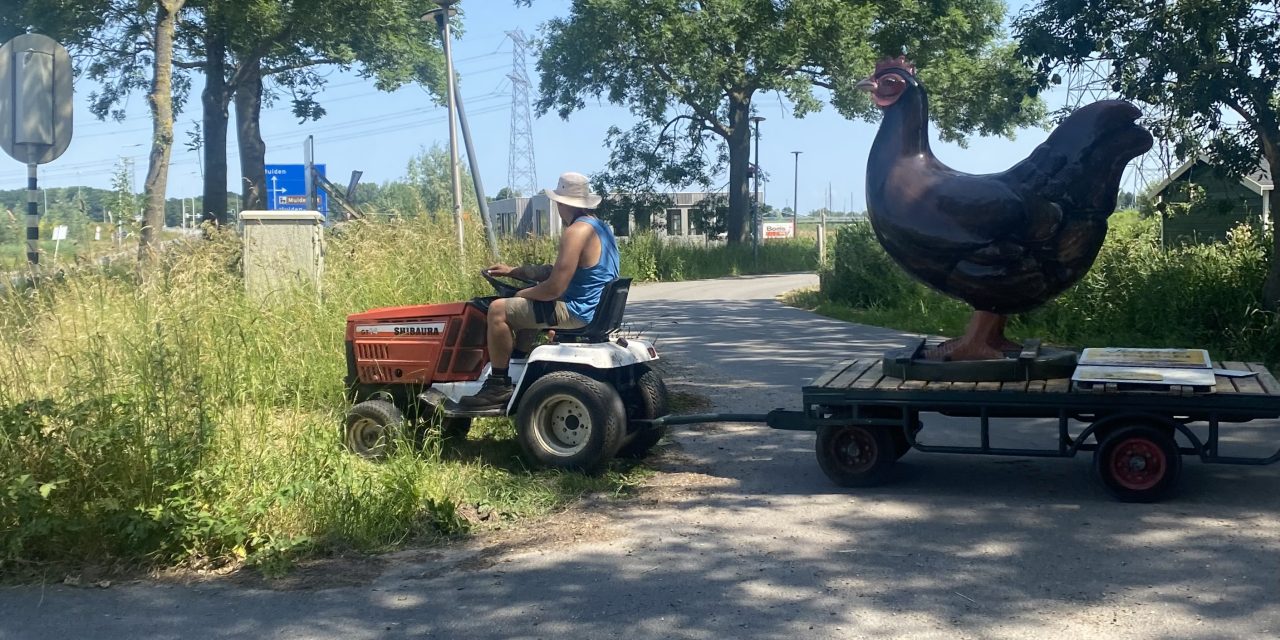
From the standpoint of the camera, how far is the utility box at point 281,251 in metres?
10.1

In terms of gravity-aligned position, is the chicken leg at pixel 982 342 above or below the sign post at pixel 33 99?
below

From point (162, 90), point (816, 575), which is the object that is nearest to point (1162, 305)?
point (816, 575)

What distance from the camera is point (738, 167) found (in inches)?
1592

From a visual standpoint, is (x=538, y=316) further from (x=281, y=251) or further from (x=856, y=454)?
(x=281, y=251)

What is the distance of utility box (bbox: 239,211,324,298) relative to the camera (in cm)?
1013

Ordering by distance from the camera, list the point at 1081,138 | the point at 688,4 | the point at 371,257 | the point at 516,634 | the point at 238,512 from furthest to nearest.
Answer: the point at 688,4 < the point at 371,257 < the point at 1081,138 < the point at 238,512 < the point at 516,634

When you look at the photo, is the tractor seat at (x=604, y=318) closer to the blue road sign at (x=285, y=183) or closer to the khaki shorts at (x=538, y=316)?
the khaki shorts at (x=538, y=316)

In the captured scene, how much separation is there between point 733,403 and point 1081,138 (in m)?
4.05

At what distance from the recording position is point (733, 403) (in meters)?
9.85

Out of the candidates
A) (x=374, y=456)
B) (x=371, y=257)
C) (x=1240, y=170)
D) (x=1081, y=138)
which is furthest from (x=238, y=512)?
(x=1240, y=170)

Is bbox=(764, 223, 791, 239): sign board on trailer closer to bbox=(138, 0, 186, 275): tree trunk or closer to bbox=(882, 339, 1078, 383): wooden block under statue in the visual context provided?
bbox=(138, 0, 186, 275): tree trunk

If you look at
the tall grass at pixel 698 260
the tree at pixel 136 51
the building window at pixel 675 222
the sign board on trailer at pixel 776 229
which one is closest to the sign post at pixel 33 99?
the tree at pixel 136 51

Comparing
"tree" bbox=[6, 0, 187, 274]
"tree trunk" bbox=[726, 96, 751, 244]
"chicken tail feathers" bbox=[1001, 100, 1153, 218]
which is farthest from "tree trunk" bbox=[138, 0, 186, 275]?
"tree trunk" bbox=[726, 96, 751, 244]

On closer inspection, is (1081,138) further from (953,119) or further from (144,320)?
(953,119)
